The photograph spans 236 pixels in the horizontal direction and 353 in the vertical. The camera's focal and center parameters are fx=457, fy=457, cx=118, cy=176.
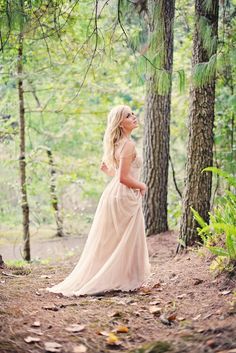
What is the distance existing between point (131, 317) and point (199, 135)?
113 inches

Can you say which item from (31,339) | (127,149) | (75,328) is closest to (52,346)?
(31,339)

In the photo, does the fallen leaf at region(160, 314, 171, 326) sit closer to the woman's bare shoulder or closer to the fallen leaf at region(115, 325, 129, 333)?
the fallen leaf at region(115, 325, 129, 333)

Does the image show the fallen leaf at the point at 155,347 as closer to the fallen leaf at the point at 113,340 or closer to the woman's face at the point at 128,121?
the fallen leaf at the point at 113,340

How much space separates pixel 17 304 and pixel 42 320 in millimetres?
600

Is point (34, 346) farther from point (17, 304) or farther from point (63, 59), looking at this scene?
point (63, 59)

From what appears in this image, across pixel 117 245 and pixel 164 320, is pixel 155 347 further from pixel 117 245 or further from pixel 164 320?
pixel 117 245

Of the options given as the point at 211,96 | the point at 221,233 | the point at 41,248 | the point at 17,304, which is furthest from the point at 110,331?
the point at 41,248

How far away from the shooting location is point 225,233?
209 inches

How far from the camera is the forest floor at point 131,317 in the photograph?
A: 2996 millimetres

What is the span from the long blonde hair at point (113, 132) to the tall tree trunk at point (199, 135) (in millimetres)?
1159

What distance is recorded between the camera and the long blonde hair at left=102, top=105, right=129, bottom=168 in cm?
518

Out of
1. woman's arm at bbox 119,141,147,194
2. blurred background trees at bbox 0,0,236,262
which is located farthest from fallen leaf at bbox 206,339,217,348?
blurred background trees at bbox 0,0,236,262

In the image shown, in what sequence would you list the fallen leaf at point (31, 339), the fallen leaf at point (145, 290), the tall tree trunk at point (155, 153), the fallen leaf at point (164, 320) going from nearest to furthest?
the fallen leaf at point (31, 339)
the fallen leaf at point (164, 320)
the fallen leaf at point (145, 290)
the tall tree trunk at point (155, 153)

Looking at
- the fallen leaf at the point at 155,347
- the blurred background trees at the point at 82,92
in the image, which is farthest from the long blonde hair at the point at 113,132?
the fallen leaf at the point at 155,347
